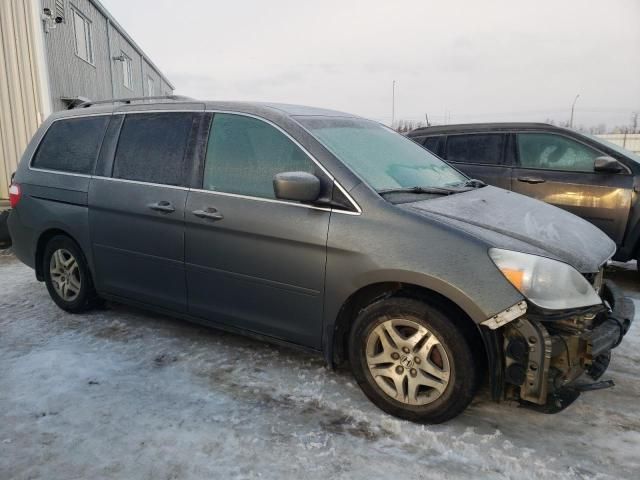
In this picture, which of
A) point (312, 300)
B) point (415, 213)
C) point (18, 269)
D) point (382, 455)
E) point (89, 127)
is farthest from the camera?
point (18, 269)

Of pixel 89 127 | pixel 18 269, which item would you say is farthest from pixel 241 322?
pixel 18 269

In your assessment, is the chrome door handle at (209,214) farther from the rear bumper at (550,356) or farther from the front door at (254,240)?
the rear bumper at (550,356)

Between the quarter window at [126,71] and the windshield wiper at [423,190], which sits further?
the quarter window at [126,71]

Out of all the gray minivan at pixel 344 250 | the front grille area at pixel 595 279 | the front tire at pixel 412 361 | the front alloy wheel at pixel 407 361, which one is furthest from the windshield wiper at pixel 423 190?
the front grille area at pixel 595 279

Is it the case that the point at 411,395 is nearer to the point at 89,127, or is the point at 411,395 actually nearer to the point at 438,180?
the point at 438,180

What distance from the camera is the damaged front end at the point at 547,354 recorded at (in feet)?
7.73

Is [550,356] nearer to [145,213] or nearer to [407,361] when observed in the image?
[407,361]

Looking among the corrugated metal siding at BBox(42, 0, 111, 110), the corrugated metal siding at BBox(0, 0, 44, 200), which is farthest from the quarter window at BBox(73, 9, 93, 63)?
the corrugated metal siding at BBox(0, 0, 44, 200)

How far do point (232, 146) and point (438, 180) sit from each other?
1.44 metres

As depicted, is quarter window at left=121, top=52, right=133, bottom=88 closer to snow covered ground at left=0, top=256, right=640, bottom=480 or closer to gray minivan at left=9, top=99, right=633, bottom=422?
gray minivan at left=9, top=99, right=633, bottom=422

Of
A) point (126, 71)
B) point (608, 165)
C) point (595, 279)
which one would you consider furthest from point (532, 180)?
point (126, 71)

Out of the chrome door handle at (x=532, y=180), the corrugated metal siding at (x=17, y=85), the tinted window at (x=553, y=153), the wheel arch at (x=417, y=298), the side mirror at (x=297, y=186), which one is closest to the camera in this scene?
the wheel arch at (x=417, y=298)

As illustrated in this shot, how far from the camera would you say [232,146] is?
3309 millimetres

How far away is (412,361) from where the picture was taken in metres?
2.67
